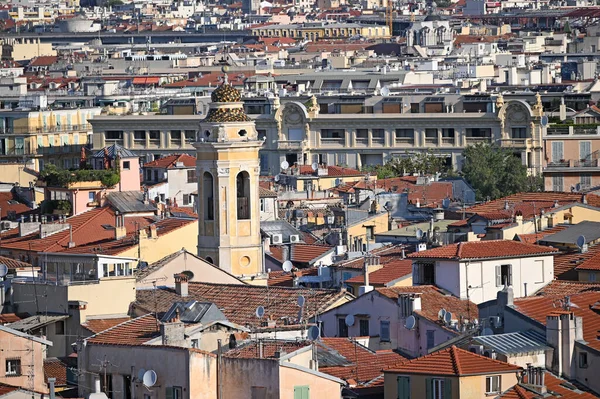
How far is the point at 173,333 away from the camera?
34750 millimetres

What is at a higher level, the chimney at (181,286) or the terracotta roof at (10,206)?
the chimney at (181,286)

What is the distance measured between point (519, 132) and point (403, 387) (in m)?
59.1

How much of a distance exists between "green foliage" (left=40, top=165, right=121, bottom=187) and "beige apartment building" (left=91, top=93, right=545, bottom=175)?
2638 cm

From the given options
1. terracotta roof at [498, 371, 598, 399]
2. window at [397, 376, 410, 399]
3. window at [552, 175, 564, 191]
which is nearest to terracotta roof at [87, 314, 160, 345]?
window at [397, 376, 410, 399]

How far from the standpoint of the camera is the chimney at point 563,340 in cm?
3509

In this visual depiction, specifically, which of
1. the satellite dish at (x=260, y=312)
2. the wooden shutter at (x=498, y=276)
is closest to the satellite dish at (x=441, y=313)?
the satellite dish at (x=260, y=312)

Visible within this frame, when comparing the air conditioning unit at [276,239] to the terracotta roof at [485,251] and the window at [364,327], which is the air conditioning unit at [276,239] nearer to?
the terracotta roof at [485,251]

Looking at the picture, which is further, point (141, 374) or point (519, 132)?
point (519, 132)

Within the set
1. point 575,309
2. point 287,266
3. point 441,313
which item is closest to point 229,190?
point 287,266

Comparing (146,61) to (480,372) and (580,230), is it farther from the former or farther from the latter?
(480,372)

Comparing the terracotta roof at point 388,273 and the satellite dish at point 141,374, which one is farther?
the terracotta roof at point 388,273

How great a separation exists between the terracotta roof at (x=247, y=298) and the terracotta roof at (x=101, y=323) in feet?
1.36

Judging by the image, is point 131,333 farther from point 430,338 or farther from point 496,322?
point 496,322

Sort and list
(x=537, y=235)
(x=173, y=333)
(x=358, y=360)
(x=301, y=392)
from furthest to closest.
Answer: (x=537, y=235) → (x=358, y=360) → (x=173, y=333) → (x=301, y=392)
